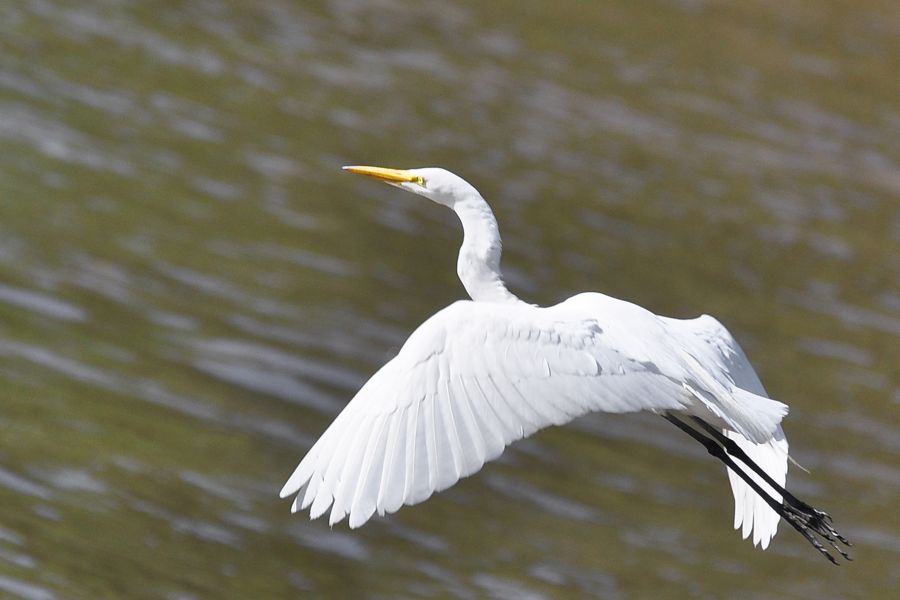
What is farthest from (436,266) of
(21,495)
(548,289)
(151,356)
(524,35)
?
(524,35)

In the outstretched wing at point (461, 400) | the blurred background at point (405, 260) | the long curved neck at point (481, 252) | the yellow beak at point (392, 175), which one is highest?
the yellow beak at point (392, 175)

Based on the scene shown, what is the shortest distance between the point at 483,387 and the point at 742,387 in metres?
1.56

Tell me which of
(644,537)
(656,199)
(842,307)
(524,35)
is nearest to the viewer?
(644,537)

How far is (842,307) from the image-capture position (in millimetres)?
11750

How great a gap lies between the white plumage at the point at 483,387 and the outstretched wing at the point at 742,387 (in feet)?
0.12

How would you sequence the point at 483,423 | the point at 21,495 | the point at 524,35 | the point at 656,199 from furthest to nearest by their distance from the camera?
the point at 524,35
the point at 656,199
the point at 21,495
the point at 483,423

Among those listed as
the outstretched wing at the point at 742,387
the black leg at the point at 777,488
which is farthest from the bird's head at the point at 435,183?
the black leg at the point at 777,488

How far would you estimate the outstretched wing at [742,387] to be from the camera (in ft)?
18.5

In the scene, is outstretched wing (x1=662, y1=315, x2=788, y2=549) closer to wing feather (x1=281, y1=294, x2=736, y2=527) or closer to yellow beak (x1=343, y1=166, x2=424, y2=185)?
wing feather (x1=281, y1=294, x2=736, y2=527)

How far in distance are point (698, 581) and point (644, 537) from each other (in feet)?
1.30

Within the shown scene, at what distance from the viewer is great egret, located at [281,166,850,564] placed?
424 cm

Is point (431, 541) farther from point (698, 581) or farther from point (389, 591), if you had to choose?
point (698, 581)

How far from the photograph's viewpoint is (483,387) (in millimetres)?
4590

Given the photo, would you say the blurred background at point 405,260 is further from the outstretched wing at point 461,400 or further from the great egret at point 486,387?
the outstretched wing at point 461,400
